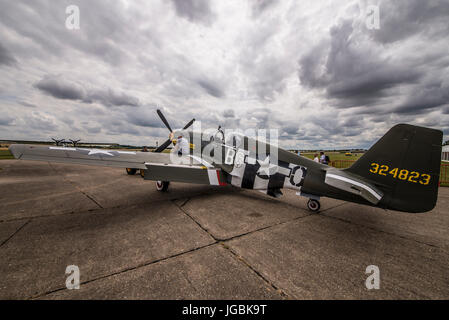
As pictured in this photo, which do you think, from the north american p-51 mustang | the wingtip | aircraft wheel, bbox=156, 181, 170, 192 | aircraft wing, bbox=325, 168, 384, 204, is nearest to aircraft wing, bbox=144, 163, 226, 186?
the north american p-51 mustang

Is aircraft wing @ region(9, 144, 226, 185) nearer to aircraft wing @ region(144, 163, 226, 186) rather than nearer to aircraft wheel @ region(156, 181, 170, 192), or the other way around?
aircraft wing @ region(144, 163, 226, 186)

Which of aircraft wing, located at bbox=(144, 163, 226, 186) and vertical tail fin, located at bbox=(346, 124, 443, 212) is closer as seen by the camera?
vertical tail fin, located at bbox=(346, 124, 443, 212)

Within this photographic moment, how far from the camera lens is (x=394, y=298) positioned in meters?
1.78

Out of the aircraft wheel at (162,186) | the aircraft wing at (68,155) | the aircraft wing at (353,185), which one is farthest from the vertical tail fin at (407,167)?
the aircraft wheel at (162,186)

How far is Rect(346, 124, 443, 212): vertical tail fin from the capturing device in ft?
9.41

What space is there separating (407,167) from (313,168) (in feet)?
5.29

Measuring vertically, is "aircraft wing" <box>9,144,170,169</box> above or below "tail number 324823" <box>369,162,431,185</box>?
below

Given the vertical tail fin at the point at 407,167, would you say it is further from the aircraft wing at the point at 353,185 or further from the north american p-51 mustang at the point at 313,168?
the aircraft wing at the point at 353,185

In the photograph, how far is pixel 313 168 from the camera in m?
4.12

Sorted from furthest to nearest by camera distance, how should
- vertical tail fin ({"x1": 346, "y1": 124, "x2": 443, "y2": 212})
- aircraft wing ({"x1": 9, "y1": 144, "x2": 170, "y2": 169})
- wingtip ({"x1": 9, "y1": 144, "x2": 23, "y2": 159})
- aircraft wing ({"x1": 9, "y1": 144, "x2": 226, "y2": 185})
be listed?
aircraft wing ({"x1": 9, "y1": 144, "x2": 226, "y2": 185}) < aircraft wing ({"x1": 9, "y1": 144, "x2": 170, "y2": 169}) < wingtip ({"x1": 9, "y1": 144, "x2": 23, "y2": 159}) < vertical tail fin ({"x1": 346, "y1": 124, "x2": 443, "y2": 212})

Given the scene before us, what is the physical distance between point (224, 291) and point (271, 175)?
10.7 ft

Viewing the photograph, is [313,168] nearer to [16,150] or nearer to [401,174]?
[401,174]

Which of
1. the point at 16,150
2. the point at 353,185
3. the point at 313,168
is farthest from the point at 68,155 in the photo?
the point at 353,185
